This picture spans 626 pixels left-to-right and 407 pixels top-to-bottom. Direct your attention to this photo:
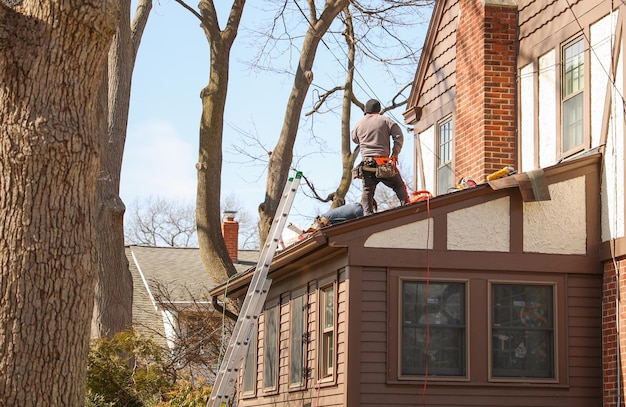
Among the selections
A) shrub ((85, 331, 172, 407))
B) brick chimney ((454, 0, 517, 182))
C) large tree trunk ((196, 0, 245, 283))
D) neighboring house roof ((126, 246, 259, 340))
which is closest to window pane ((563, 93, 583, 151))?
brick chimney ((454, 0, 517, 182))

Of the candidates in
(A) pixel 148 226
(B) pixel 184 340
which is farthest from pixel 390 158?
(A) pixel 148 226

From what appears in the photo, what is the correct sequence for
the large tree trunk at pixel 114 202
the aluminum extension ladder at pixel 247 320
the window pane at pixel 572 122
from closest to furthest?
1. the aluminum extension ladder at pixel 247 320
2. the window pane at pixel 572 122
3. the large tree trunk at pixel 114 202

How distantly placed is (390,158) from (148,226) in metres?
44.6

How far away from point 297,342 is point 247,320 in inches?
78.2

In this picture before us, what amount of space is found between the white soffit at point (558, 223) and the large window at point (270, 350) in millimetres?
4954

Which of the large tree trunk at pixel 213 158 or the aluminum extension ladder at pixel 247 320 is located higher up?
the large tree trunk at pixel 213 158

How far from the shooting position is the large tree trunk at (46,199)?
304 inches

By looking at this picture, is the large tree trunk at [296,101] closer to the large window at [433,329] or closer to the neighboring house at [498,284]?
the neighboring house at [498,284]

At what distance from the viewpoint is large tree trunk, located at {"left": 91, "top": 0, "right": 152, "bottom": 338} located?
783 inches

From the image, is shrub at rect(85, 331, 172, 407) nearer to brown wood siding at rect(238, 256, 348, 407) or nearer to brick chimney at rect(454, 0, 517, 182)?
brown wood siding at rect(238, 256, 348, 407)

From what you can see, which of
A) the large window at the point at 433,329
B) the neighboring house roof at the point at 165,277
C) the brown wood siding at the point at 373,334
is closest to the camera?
the brown wood siding at the point at 373,334

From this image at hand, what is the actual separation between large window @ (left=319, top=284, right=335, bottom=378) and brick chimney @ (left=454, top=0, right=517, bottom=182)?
3.43 meters

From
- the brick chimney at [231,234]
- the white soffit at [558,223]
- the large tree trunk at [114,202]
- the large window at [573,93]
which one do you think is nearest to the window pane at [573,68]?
the large window at [573,93]

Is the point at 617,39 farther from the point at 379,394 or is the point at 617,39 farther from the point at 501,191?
the point at 379,394
